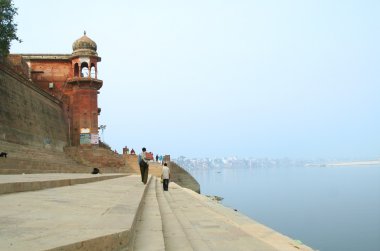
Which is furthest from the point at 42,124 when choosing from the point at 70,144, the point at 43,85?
the point at 43,85

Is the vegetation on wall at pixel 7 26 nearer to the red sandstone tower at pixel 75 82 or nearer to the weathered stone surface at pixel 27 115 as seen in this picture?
the weathered stone surface at pixel 27 115

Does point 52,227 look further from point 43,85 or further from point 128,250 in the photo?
point 43,85

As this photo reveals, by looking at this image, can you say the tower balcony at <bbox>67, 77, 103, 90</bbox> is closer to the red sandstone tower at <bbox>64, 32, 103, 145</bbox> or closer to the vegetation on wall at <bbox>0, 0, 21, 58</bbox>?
the red sandstone tower at <bbox>64, 32, 103, 145</bbox>

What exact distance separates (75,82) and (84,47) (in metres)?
3.39

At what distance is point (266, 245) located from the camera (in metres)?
5.15

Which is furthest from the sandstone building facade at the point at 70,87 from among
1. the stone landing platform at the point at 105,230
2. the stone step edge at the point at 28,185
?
the stone landing platform at the point at 105,230

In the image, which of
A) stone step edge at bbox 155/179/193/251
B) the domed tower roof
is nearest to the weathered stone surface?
the domed tower roof

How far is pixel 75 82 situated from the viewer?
35.9 metres

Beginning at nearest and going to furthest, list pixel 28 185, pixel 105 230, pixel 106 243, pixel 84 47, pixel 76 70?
pixel 106 243 → pixel 105 230 → pixel 28 185 → pixel 84 47 → pixel 76 70

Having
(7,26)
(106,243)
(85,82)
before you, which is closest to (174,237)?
(106,243)

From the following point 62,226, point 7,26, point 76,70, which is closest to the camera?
point 62,226

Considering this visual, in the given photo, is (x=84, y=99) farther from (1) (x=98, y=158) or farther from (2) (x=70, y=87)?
(1) (x=98, y=158)

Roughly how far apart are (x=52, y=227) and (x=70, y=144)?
33724 mm

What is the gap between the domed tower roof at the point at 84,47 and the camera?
36438mm
